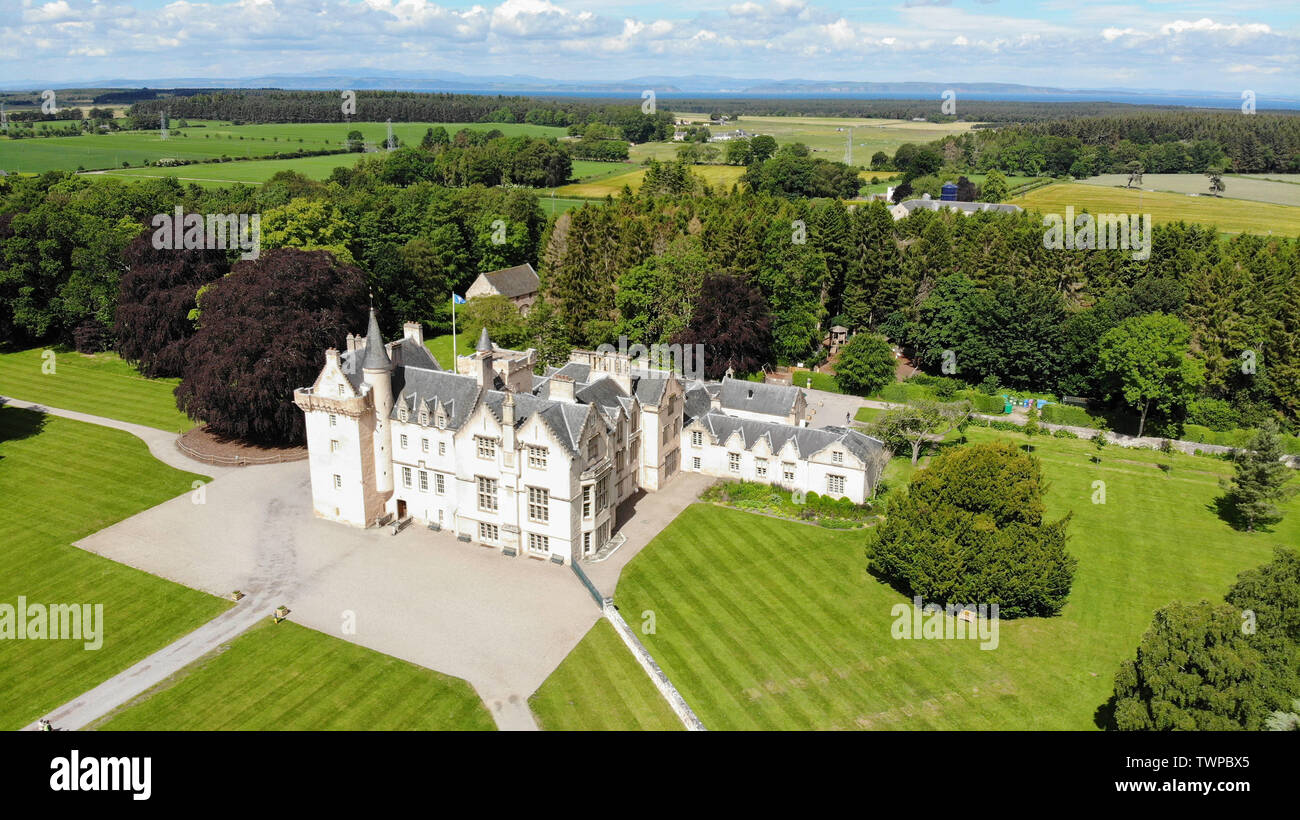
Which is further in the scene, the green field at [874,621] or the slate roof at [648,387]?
the slate roof at [648,387]

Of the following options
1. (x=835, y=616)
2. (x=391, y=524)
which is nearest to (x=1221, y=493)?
(x=835, y=616)

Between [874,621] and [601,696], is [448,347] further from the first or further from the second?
[874,621]

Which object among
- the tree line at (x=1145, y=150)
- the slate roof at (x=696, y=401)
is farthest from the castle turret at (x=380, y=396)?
the tree line at (x=1145, y=150)

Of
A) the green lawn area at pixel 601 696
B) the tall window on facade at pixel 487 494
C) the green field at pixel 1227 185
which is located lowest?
the green lawn area at pixel 601 696

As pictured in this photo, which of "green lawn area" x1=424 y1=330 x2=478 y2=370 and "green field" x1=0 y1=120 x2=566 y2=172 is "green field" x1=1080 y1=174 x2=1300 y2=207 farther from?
"green field" x1=0 y1=120 x2=566 y2=172

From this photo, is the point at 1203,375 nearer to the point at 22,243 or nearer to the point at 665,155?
the point at 22,243

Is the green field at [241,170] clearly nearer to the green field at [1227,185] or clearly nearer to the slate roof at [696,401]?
the slate roof at [696,401]

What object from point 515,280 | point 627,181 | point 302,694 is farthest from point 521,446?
point 627,181
